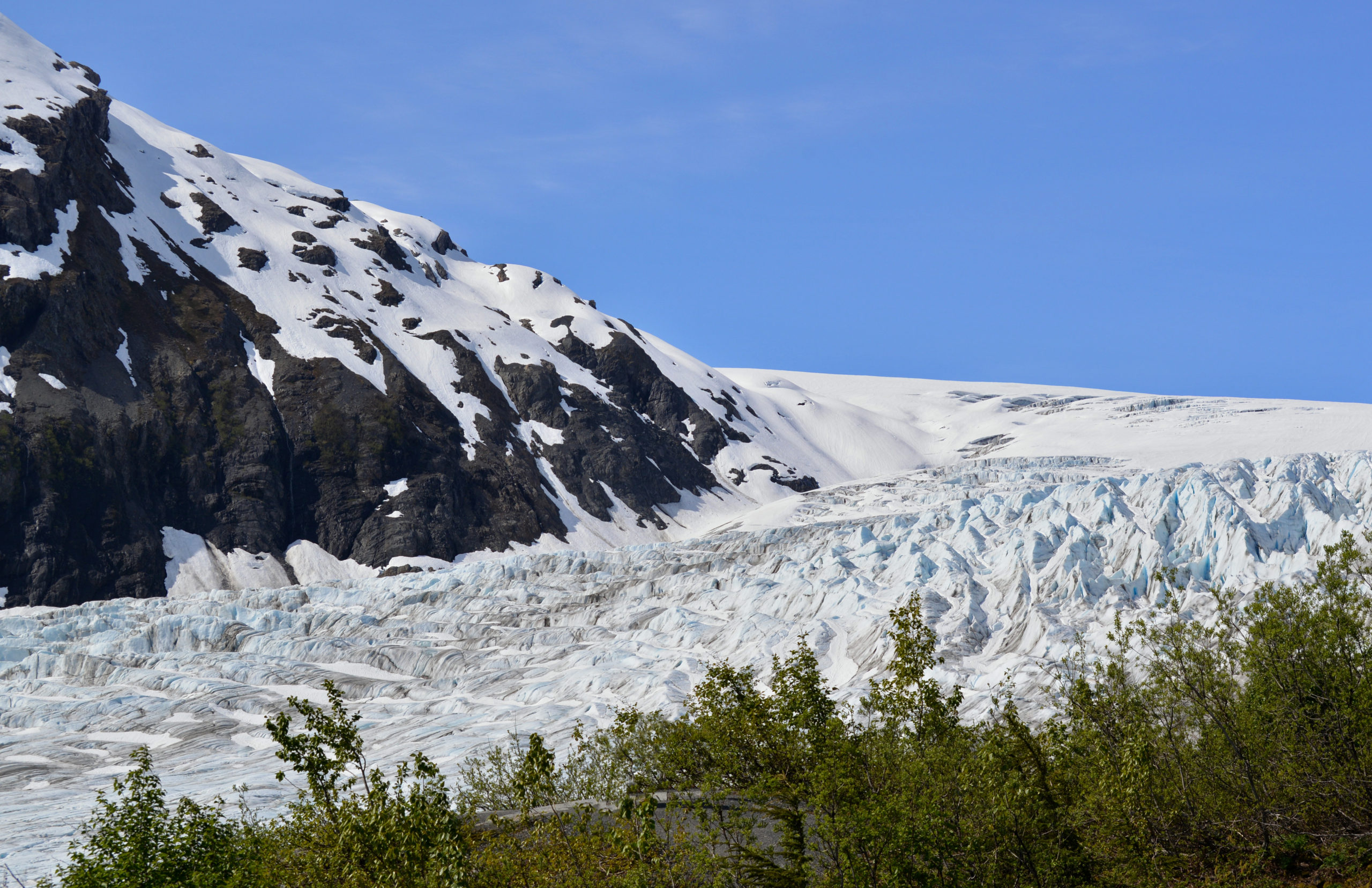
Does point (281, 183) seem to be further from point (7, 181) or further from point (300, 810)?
point (300, 810)

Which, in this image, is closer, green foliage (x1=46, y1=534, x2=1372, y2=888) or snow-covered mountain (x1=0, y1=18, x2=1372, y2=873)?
green foliage (x1=46, y1=534, x2=1372, y2=888)

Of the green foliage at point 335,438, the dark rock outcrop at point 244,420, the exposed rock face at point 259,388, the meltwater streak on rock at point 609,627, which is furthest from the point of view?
the green foliage at point 335,438

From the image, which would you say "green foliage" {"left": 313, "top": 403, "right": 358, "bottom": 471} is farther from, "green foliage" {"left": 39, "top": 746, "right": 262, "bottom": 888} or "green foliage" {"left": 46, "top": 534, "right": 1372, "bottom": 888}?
"green foliage" {"left": 39, "top": 746, "right": 262, "bottom": 888}

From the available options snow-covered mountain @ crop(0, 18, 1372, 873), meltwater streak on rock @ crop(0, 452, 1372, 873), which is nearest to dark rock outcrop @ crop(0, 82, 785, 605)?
snow-covered mountain @ crop(0, 18, 1372, 873)

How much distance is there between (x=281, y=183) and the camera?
181m

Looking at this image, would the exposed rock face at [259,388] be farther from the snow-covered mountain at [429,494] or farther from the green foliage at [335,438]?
the snow-covered mountain at [429,494]

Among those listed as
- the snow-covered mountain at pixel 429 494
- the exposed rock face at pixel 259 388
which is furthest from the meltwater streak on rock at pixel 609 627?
the exposed rock face at pixel 259 388

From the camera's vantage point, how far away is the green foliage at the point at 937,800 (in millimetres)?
15062

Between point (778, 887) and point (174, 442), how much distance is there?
11056 centimetres

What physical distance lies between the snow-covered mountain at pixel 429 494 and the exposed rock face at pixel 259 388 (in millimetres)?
432

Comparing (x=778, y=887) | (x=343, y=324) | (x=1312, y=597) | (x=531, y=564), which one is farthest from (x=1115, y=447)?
(x=778, y=887)

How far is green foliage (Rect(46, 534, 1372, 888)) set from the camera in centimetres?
1506

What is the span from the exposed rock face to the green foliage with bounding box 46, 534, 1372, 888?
89.4 metres

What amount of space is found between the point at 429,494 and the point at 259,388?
24842 millimetres
